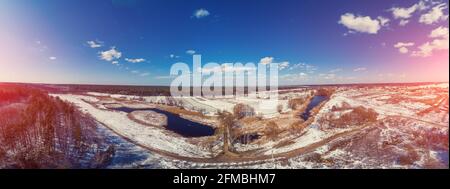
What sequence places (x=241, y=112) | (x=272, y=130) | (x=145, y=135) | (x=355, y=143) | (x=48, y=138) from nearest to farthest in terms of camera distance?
(x=355, y=143) → (x=48, y=138) → (x=145, y=135) → (x=272, y=130) → (x=241, y=112)

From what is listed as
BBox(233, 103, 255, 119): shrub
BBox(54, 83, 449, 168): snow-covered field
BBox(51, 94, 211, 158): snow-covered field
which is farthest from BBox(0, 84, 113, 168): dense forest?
BBox(233, 103, 255, 119): shrub

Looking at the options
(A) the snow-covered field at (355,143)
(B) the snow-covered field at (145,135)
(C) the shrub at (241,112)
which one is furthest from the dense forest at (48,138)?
(C) the shrub at (241,112)

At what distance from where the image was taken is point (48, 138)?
7.12 metres

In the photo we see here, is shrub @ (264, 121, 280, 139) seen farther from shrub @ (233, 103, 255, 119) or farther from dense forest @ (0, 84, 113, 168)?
dense forest @ (0, 84, 113, 168)

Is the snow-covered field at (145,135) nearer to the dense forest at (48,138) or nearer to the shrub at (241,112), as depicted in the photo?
the dense forest at (48,138)

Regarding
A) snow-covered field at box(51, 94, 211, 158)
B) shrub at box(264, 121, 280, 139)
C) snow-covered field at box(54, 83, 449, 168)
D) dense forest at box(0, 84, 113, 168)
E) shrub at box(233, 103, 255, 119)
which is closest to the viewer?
snow-covered field at box(54, 83, 449, 168)

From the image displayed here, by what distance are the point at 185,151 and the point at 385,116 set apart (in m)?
5.56

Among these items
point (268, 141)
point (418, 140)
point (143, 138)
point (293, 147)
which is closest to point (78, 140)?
point (143, 138)

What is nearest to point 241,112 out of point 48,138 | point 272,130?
point 272,130

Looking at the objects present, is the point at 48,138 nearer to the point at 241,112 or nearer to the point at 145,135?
the point at 145,135

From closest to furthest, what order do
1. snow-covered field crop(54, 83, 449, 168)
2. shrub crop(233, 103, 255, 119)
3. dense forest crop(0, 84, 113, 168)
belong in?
snow-covered field crop(54, 83, 449, 168)
dense forest crop(0, 84, 113, 168)
shrub crop(233, 103, 255, 119)

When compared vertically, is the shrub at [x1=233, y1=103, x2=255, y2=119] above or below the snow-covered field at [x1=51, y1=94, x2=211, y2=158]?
above

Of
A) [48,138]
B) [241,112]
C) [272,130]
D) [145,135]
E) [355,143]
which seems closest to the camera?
[355,143]

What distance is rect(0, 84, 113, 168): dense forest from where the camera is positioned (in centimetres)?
577
